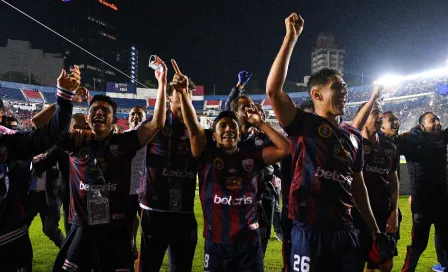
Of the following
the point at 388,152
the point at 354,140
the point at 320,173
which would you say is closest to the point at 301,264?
the point at 320,173

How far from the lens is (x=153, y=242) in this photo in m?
3.72

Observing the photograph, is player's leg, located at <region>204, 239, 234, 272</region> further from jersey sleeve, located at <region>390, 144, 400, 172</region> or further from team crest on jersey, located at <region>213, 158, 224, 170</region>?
jersey sleeve, located at <region>390, 144, 400, 172</region>

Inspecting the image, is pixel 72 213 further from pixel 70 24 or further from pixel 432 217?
pixel 70 24

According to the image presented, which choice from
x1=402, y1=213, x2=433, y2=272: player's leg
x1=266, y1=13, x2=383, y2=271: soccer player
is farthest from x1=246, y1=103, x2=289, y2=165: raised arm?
x1=402, y1=213, x2=433, y2=272: player's leg

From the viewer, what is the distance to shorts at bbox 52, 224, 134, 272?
3.31 m

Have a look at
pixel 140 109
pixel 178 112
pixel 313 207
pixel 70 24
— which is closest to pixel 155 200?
pixel 178 112

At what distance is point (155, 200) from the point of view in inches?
152

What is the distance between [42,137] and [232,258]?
1778mm

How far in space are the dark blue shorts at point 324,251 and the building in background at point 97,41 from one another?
10040 centimetres

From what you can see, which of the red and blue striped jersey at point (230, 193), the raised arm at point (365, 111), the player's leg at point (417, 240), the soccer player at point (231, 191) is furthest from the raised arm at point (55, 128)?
the player's leg at point (417, 240)

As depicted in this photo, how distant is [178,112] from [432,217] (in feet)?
12.5

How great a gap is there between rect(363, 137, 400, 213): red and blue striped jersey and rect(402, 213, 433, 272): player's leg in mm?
910

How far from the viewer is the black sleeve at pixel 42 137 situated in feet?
8.81

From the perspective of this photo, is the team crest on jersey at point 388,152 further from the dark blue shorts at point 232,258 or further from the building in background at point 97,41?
the building in background at point 97,41
